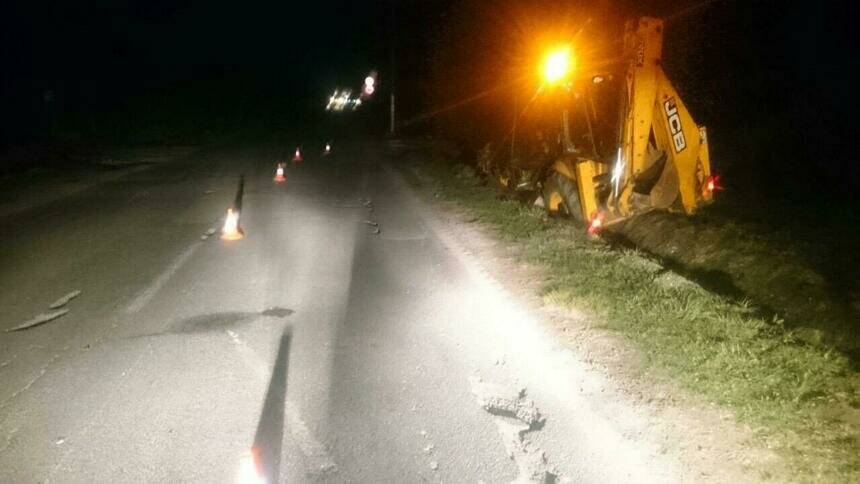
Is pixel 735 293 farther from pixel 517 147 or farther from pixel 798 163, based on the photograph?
pixel 798 163

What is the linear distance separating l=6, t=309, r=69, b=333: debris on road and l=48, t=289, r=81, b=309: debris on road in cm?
19

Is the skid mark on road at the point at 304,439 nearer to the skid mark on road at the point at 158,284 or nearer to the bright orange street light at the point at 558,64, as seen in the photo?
the skid mark on road at the point at 158,284

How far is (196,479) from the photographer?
Answer: 12.5ft

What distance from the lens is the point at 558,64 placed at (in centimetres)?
919

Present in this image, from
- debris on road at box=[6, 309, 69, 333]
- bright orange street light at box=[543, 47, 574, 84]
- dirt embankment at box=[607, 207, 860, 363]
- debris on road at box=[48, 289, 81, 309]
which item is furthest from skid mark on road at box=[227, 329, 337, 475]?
bright orange street light at box=[543, 47, 574, 84]

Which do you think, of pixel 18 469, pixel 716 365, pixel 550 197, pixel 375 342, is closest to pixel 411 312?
pixel 375 342

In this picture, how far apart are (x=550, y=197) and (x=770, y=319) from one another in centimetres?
541

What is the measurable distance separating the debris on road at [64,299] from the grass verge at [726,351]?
5582 millimetres

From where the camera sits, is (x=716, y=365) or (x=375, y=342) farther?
(x=375, y=342)

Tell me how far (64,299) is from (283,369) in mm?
3496

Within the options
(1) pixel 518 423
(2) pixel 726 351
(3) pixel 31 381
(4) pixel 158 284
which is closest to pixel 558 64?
(2) pixel 726 351

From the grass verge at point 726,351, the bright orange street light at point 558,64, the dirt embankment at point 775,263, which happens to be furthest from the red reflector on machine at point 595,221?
the bright orange street light at point 558,64

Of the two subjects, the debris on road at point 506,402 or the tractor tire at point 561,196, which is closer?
the debris on road at point 506,402

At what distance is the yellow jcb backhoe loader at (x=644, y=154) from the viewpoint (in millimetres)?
8477
